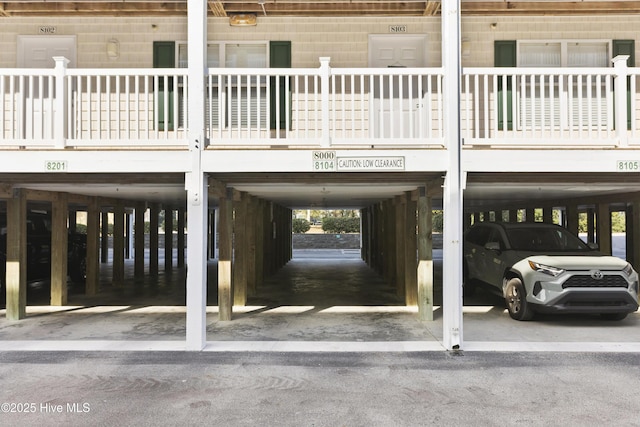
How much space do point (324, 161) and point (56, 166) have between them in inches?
151

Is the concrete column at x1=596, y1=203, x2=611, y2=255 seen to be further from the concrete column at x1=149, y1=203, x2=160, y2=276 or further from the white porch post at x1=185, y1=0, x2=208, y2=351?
the concrete column at x1=149, y1=203, x2=160, y2=276

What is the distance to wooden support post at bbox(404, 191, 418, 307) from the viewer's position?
9.06m

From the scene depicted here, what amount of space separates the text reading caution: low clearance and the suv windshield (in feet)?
11.6

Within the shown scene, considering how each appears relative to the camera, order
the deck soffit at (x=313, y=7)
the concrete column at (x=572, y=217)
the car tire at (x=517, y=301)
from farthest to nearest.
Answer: the concrete column at (x=572, y=217) → the deck soffit at (x=313, y=7) → the car tire at (x=517, y=301)

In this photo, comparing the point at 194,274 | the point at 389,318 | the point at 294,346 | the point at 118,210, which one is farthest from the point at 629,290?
the point at 118,210

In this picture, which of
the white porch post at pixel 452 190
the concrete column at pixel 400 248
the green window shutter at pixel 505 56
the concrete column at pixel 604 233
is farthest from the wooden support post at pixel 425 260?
the concrete column at pixel 604 233

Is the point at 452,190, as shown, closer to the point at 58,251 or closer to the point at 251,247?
the point at 251,247

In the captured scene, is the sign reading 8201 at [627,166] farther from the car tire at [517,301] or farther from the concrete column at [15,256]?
the concrete column at [15,256]

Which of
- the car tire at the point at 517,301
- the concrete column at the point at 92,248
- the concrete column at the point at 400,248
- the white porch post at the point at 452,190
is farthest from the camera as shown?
the concrete column at the point at 92,248

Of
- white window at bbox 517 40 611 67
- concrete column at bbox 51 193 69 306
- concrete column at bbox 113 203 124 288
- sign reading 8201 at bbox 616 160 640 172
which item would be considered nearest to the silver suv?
sign reading 8201 at bbox 616 160 640 172

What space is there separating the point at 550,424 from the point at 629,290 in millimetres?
4174

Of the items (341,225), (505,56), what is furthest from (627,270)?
(341,225)

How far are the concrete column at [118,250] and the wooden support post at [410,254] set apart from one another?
7.79 metres

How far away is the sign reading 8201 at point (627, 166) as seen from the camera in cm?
625
